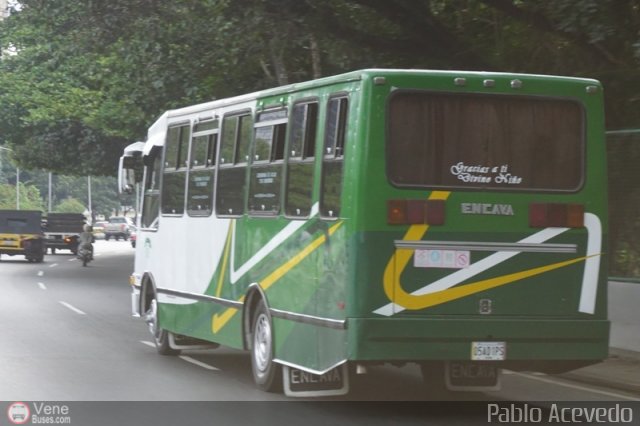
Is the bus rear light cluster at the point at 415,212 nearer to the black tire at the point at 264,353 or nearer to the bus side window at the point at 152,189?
the black tire at the point at 264,353

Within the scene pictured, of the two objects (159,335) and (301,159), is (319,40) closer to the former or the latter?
(159,335)

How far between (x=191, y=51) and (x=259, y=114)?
12.3 metres

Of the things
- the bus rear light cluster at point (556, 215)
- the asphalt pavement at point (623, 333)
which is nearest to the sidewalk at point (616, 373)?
the asphalt pavement at point (623, 333)

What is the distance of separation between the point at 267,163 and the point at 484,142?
8.28ft

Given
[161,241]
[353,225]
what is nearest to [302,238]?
[353,225]

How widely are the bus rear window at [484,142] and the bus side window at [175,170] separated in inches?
200

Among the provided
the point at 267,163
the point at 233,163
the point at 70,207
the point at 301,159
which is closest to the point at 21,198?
the point at 70,207

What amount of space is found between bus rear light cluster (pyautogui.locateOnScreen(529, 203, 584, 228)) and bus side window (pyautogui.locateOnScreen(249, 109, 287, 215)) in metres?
2.52

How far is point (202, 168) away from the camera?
14.8 metres

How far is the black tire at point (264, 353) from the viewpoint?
12.5 metres

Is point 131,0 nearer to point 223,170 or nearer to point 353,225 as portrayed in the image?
point 223,170

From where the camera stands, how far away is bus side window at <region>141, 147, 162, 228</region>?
657 inches

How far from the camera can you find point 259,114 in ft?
43.1

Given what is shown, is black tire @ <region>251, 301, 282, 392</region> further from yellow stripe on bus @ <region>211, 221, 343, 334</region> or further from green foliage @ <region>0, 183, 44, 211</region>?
green foliage @ <region>0, 183, 44, 211</region>
